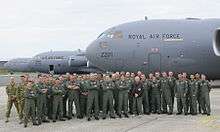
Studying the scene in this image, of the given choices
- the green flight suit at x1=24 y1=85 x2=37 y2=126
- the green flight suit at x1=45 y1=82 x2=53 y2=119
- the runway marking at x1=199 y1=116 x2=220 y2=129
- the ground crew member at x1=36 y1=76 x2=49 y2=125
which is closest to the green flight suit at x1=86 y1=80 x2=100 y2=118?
the green flight suit at x1=45 y1=82 x2=53 y2=119

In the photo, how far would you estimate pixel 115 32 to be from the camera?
2983 cm

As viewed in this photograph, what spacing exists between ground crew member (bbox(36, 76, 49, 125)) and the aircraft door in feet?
43.6

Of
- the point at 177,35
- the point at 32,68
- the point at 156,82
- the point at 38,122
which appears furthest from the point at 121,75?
the point at 32,68

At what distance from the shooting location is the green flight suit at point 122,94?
1634 centimetres

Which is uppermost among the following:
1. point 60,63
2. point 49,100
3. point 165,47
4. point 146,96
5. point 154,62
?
point 165,47

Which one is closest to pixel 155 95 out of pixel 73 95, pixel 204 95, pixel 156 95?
pixel 156 95

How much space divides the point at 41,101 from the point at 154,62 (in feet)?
45.7

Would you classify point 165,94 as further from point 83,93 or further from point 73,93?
point 73,93

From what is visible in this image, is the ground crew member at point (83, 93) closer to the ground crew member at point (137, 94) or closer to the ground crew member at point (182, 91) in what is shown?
the ground crew member at point (137, 94)

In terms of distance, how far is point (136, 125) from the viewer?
1439 centimetres

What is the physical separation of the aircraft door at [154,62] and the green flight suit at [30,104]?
1400 centimetres

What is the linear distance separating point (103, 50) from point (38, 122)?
14.9 m

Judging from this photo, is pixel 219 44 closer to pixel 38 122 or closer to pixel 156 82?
pixel 156 82

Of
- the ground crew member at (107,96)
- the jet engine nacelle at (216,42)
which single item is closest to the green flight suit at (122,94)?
the ground crew member at (107,96)
